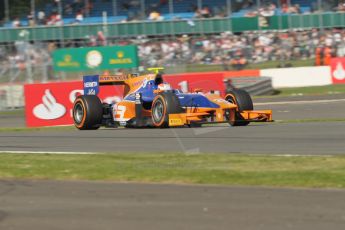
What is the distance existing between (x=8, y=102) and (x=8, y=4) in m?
13.0

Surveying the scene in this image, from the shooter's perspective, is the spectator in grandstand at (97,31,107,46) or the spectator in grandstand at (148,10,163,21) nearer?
the spectator in grandstand at (97,31,107,46)

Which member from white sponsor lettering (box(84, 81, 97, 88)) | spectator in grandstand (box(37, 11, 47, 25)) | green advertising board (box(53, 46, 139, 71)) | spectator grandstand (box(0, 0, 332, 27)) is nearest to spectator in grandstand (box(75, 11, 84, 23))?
spectator grandstand (box(0, 0, 332, 27))

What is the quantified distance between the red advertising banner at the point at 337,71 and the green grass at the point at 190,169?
2274 cm

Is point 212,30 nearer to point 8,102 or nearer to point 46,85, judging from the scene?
point 8,102

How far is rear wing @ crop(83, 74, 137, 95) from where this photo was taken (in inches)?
643

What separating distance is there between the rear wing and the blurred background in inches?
480

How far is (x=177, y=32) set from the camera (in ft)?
127

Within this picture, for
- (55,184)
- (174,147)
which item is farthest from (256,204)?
(174,147)

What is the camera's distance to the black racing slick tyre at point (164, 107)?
1392 cm

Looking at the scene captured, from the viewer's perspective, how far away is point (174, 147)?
11047 mm

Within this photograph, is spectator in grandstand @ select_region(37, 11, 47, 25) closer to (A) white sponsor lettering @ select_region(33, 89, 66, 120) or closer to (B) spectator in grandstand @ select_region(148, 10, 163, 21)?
(B) spectator in grandstand @ select_region(148, 10, 163, 21)

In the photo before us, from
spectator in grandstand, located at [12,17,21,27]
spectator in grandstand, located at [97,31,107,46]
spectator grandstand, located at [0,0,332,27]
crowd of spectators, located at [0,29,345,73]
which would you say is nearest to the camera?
crowd of spectators, located at [0,29,345,73]

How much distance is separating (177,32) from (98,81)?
22.5 m

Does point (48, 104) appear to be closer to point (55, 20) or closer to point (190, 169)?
point (190, 169)
